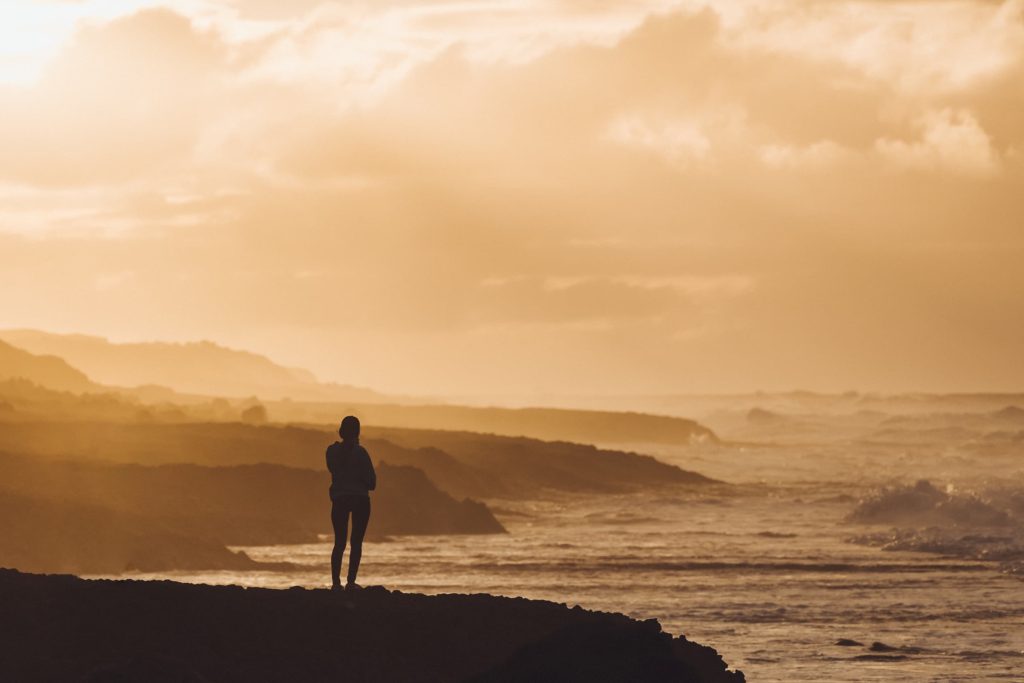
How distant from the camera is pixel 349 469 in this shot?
21.3 m

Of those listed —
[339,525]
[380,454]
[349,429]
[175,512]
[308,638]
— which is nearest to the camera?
[308,638]

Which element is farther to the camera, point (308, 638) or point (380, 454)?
point (380, 454)

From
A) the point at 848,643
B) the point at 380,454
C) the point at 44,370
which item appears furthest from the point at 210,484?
the point at 44,370

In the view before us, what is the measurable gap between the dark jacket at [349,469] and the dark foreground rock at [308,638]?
131cm

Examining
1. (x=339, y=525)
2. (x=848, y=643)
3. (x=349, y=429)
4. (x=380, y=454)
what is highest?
(x=380, y=454)

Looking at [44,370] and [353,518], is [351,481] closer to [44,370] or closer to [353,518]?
[353,518]

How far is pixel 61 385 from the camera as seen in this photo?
188125 millimetres

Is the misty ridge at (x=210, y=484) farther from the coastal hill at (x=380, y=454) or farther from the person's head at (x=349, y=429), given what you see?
the person's head at (x=349, y=429)

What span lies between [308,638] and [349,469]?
7.31ft

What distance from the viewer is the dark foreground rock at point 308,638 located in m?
18.0

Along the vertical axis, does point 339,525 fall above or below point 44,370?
below

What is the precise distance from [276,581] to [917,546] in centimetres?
2258

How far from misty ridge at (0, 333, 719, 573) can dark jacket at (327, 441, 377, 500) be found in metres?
24.6

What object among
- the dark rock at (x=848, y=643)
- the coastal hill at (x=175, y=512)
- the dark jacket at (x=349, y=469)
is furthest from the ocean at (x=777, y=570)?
the dark jacket at (x=349, y=469)
